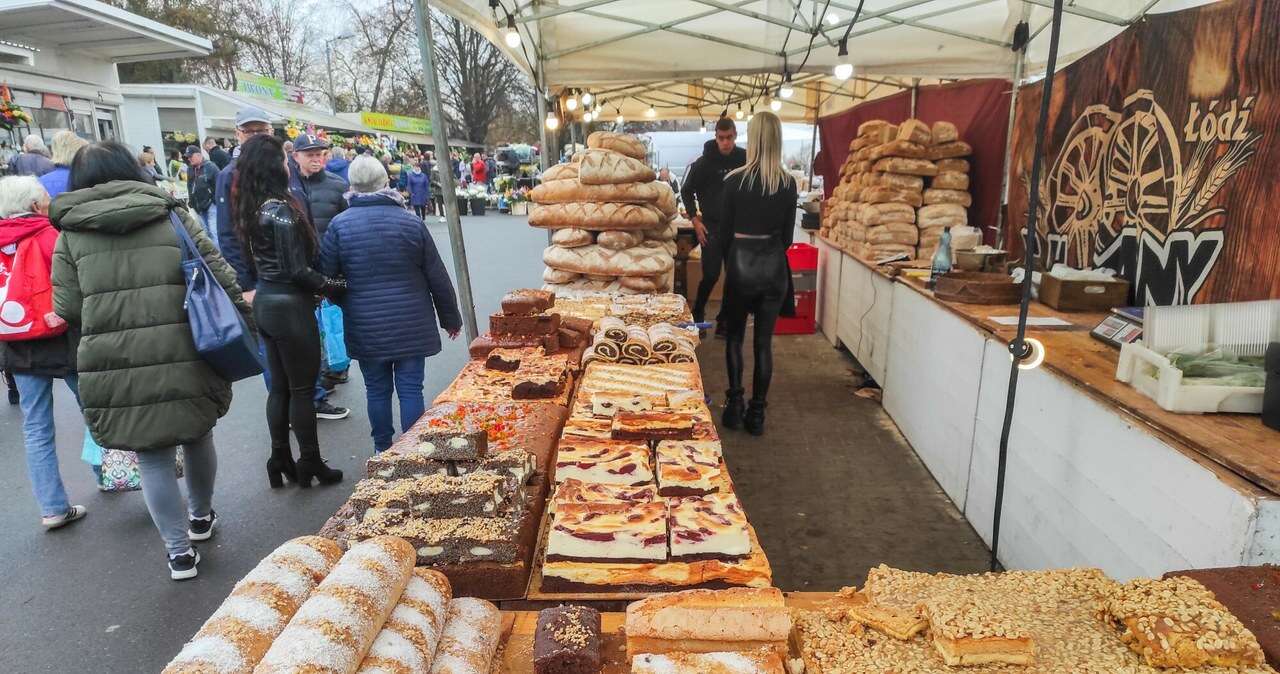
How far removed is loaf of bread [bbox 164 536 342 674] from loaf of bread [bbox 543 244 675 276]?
4.17 meters

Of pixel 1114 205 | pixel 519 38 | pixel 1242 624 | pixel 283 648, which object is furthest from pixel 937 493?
pixel 519 38

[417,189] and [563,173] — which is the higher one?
[563,173]

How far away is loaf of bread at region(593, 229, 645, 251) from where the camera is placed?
5.70m

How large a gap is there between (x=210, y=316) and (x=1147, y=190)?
510 cm

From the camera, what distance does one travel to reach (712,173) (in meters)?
6.95

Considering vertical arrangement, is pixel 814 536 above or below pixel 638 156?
below

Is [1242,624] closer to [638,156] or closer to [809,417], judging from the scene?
[809,417]

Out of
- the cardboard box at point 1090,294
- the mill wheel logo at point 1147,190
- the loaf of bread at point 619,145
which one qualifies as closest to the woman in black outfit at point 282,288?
the loaf of bread at point 619,145

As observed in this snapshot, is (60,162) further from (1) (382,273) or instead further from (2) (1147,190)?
(2) (1147,190)

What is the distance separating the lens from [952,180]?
6.61 metres

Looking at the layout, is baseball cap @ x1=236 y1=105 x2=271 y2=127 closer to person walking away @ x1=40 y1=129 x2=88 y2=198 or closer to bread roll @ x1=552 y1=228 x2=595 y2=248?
person walking away @ x1=40 y1=129 x2=88 y2=198

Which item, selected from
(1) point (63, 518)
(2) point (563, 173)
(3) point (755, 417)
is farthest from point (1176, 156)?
(1) point (63, 518)

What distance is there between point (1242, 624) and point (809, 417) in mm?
4387

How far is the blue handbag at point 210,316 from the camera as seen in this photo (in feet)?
10.2
